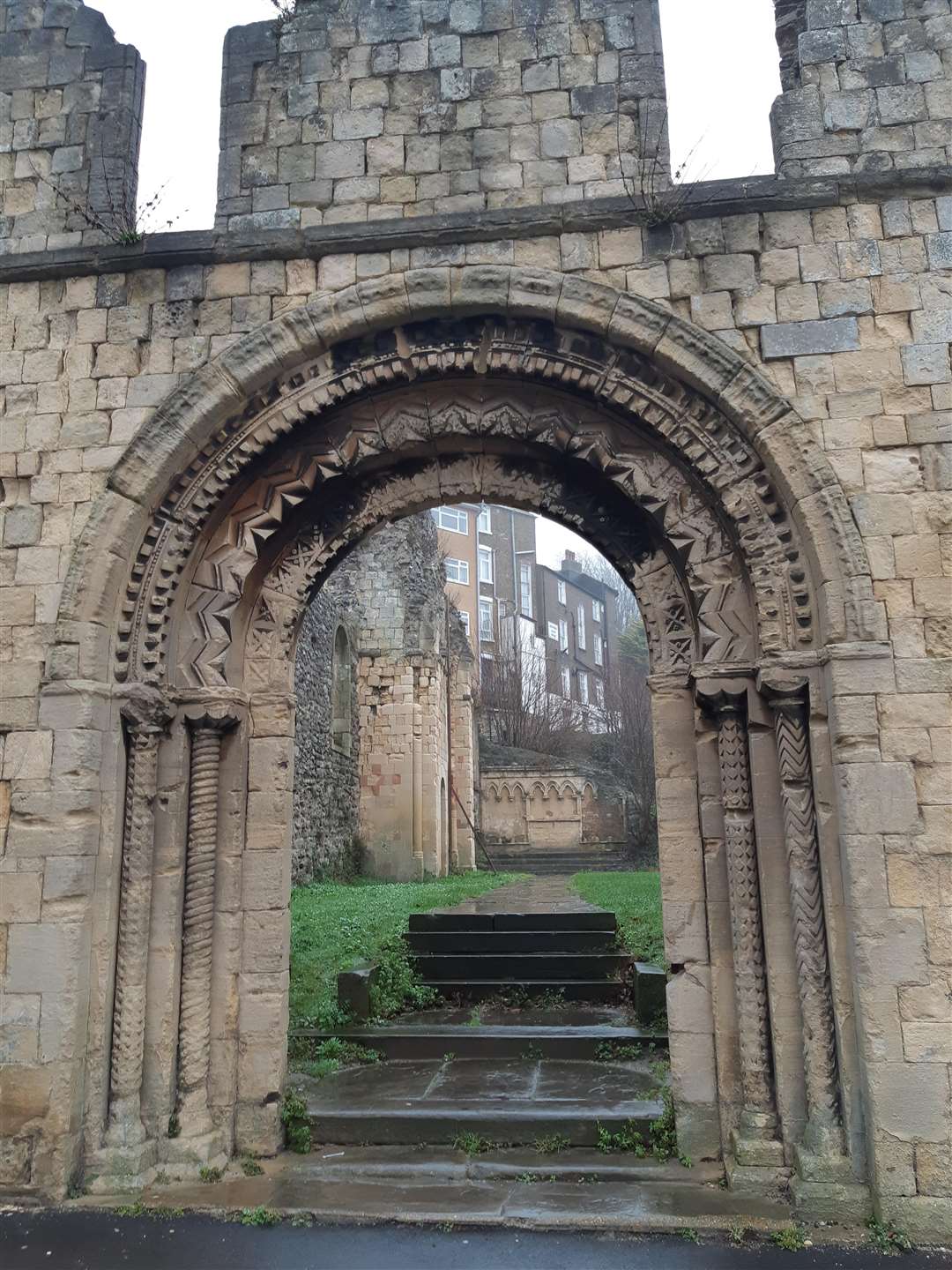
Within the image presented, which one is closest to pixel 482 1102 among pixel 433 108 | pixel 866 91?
pixel 433 108

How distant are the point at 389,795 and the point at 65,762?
13982 mm

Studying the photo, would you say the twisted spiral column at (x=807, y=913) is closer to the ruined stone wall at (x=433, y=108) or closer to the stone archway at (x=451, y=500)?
the stone archway at (x=451, y=500)

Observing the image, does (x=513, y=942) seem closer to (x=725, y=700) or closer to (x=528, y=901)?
(x=528, y=901)

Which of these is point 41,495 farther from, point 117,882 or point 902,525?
point 902,525

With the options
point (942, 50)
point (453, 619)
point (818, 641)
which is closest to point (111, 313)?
point (818, 641)

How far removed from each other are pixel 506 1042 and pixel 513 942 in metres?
1.88

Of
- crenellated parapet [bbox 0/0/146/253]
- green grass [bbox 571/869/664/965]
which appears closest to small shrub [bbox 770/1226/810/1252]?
green grass [bbox 571/869/664/965]

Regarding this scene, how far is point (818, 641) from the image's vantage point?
4.86 metres

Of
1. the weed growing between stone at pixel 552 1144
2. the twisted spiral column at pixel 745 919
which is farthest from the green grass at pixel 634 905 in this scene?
the twisted spiral column at pixel 745 919

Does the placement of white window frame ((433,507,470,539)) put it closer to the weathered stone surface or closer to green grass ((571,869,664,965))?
green grass ((571,869,664,965))

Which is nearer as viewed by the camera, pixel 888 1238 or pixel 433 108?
pixel 888 1238

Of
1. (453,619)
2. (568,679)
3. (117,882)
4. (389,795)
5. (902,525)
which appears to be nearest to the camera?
(902,525)

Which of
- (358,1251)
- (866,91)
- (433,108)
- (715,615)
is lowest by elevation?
(358,1251)

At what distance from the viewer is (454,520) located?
43875mm
